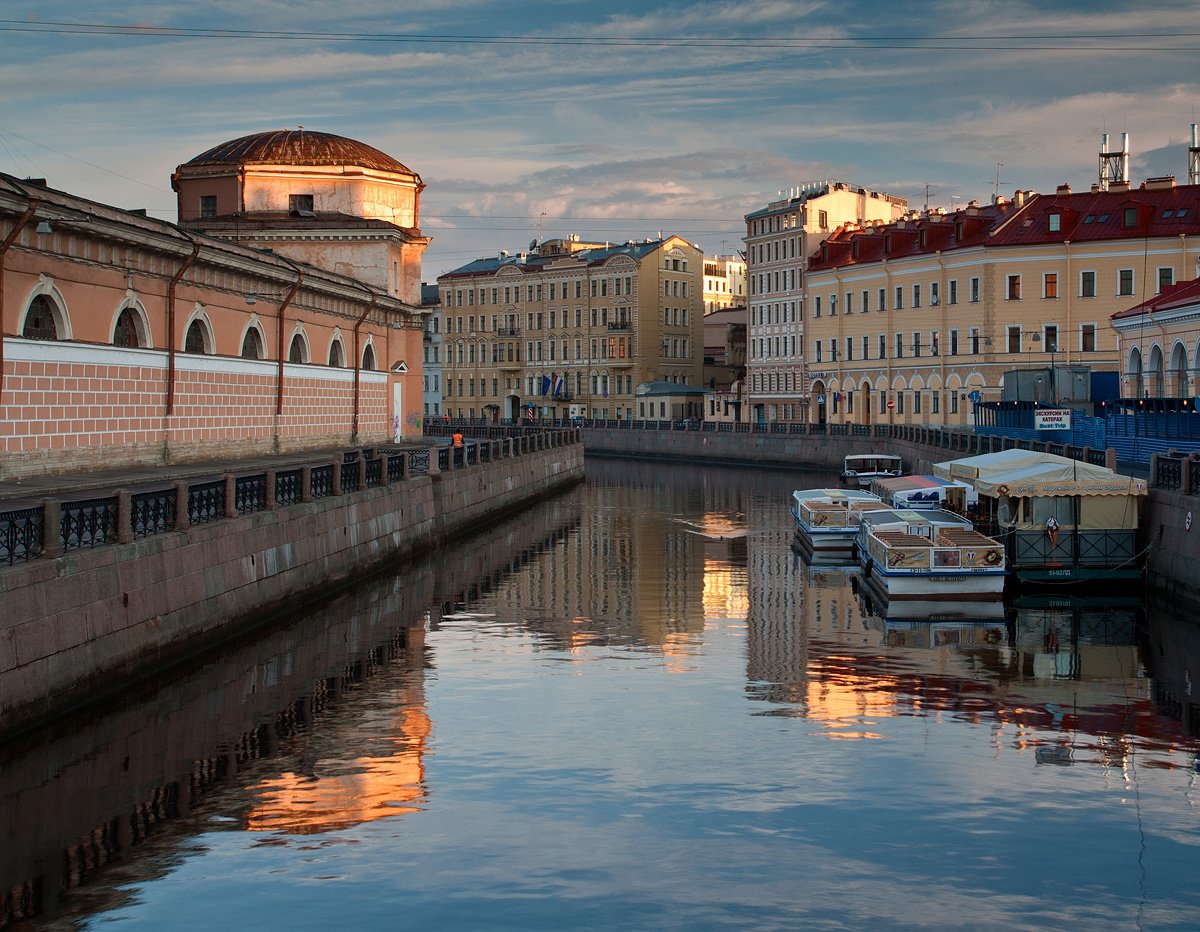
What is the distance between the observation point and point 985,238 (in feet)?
259

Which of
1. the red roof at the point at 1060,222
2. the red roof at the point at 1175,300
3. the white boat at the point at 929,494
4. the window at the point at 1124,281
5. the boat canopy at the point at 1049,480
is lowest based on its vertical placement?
the white boat at the point at 929,494

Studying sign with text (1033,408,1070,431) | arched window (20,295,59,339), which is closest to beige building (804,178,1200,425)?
sign with text (1033,408,1070,431)

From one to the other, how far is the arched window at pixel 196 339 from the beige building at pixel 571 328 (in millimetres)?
76222

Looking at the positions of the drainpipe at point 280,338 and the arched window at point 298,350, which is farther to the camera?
the arched window at point 298,350

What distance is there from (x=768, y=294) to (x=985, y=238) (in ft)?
79.8

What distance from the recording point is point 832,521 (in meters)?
38.2

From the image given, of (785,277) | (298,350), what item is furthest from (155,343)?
(785,277)

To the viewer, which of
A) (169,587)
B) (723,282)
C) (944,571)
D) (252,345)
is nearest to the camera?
(169,587)

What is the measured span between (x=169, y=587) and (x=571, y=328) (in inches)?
3840

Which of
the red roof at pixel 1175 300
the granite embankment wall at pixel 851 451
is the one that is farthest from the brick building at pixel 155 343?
the red roof at pixel 1175 300

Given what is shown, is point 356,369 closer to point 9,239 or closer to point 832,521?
point 832,521

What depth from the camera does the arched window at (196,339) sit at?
36531 mm

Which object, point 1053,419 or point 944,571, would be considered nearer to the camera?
point 944,571

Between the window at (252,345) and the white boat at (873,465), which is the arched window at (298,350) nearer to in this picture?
the window at (252,345)
